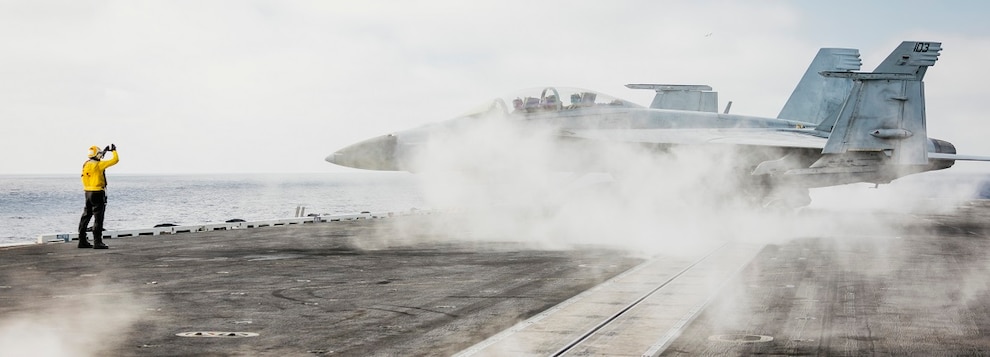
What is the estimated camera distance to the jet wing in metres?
25.7

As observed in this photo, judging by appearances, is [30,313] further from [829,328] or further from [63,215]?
[63,215]

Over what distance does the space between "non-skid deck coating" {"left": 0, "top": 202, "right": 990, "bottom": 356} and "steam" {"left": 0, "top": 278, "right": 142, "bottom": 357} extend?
3 centimetres

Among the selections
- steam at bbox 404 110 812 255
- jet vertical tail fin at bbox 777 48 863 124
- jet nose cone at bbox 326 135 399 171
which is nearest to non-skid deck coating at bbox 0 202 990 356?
steam at bbox 404 110 812 255

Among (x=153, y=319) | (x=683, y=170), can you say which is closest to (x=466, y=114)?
(x=683, y=170)

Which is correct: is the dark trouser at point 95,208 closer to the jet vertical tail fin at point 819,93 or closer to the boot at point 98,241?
the boot at point 98,241

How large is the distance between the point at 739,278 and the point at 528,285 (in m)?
4.05

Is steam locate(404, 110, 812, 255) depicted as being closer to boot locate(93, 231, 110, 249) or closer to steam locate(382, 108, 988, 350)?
steam locate(382, 108, 988, 350)

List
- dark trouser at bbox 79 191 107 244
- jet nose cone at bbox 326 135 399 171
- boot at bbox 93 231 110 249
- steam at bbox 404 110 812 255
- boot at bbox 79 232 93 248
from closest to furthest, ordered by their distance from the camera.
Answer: dark trouser at bbox 79 191 107 244 < boot at bbox 93 231 110 249 < boot at bbox 79 232 93 248 < jet nose cone at bbox 326 135 399 171 < steam at bbox 404 110 812 255

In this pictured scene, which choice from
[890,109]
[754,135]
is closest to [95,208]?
[754,135]

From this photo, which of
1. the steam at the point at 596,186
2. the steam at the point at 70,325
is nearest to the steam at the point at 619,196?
the steam at the point at 596,186

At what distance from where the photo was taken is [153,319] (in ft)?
36.3

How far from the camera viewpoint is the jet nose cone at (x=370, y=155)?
2211 centimetres

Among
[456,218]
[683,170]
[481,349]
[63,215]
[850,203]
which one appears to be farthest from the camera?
[63,215]

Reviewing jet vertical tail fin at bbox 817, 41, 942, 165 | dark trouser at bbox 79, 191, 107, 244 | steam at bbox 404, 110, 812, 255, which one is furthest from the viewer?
jet vertical tail fin at bbox 817, 41, 942, 165
